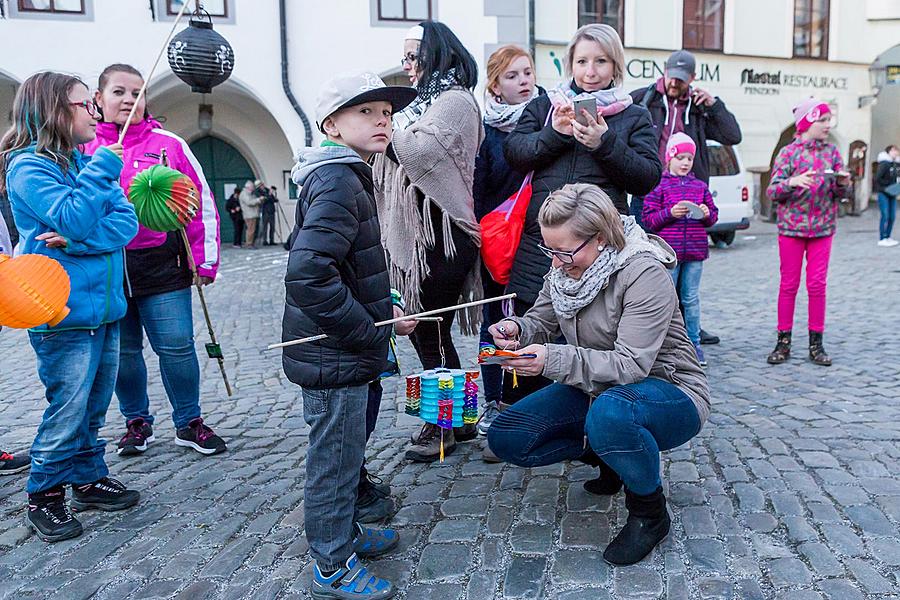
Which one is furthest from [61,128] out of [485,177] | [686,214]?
[686,214]

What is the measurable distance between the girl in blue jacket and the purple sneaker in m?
0.82

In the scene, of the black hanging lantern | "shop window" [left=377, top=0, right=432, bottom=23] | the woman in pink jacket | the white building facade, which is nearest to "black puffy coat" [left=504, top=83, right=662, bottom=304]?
the woman in pink jacket

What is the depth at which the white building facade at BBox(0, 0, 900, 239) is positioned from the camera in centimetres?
1488

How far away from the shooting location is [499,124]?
3.70m

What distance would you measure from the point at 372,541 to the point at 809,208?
398 centimetres

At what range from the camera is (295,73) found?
16.0 meters

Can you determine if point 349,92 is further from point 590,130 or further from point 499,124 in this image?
point 499,124

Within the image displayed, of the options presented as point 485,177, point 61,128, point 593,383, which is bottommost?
point 593,383

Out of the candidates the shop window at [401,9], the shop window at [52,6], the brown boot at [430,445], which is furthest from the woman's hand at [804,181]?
the shop window at [52,6]

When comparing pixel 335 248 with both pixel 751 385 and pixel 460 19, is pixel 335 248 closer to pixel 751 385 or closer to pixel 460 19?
pixel 751 385

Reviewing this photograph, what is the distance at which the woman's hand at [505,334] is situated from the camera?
291 cm

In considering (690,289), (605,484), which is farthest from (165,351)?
(690,289)

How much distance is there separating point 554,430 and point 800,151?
3.60 meters

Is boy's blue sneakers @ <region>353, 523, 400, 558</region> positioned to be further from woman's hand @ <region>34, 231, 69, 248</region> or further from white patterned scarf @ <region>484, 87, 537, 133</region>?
white patterned scarf @ <region>484, 87, 537, 133</region>
